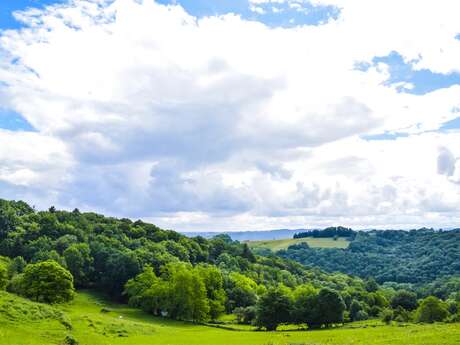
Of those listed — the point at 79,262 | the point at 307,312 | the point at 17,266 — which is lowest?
the point at 307,312

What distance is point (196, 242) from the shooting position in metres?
184

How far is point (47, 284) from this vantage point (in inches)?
3356

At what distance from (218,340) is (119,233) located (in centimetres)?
10910

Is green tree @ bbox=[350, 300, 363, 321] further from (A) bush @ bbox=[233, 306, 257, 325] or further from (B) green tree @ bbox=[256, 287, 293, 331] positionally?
(B) green tree @ bbox=[256, 287, 293, 331]

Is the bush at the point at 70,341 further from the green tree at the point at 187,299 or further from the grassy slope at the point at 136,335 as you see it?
the green tree at the point at 187,299

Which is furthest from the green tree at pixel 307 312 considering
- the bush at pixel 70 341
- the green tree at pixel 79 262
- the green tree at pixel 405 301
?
the green tree at pixel 79 262

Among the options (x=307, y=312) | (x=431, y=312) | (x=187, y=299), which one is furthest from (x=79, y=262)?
(x=431, y=312)

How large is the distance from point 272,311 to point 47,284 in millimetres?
41475

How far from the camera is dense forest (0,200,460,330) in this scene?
3415 inches

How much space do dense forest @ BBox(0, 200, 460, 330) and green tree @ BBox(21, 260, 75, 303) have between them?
0.17m

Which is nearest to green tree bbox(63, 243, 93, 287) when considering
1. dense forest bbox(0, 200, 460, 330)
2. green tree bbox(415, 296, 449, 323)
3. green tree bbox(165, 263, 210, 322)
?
dense forest bbox(0, 200, 460, 330)

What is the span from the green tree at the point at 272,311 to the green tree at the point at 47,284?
35.9 meters

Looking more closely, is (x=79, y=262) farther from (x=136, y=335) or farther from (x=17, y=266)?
(x=136, y=335)

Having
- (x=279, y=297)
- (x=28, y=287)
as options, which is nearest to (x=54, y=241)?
(x=28, y=287)
